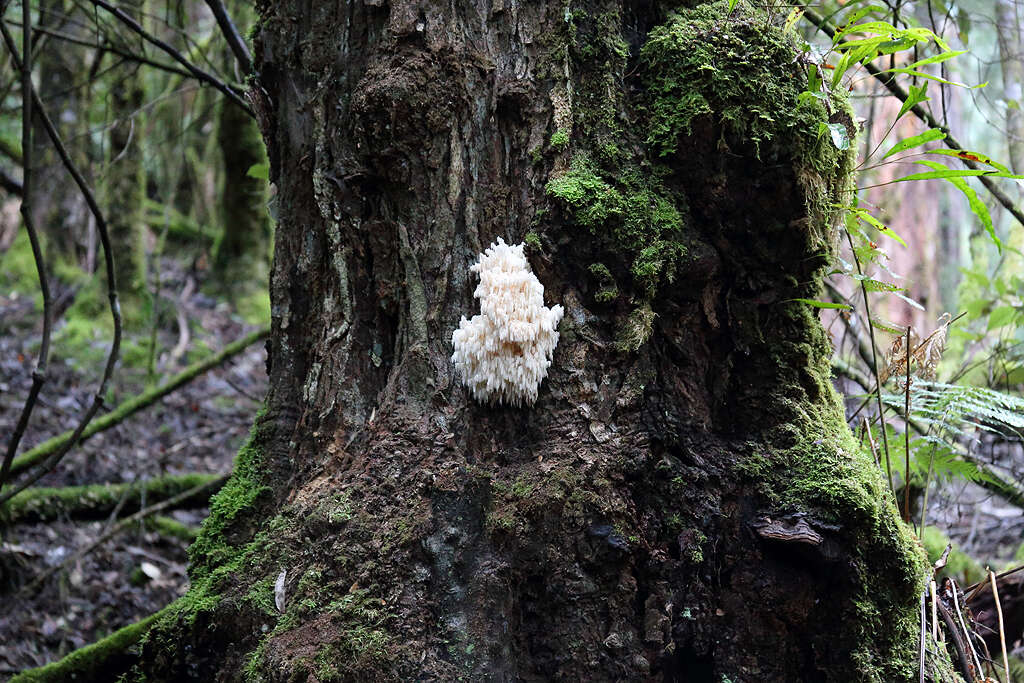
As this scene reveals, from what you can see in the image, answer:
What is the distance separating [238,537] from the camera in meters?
2.45

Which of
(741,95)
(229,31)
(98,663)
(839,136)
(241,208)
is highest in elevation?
(241,208)

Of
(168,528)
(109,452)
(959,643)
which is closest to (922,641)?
(959,643)

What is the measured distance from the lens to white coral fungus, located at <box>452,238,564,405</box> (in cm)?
211

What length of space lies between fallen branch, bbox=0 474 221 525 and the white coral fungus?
A: 9.17 ft

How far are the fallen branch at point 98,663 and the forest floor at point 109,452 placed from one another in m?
1.01

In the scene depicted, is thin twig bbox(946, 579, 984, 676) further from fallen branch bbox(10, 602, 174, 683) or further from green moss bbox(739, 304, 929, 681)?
fallen branch bbox(10, 602, 174, 683)

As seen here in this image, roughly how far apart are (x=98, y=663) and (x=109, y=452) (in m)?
3.61

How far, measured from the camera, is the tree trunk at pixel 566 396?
2.01 metres

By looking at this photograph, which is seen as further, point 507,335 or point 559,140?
point 559,140

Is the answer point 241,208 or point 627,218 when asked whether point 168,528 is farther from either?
point 241,208

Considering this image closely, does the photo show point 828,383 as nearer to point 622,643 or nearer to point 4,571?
point 622,643

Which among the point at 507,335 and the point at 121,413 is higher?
the point at 121,413

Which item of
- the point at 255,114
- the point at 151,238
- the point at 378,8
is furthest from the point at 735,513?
the point at 151,238

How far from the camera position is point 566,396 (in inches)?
85.0
